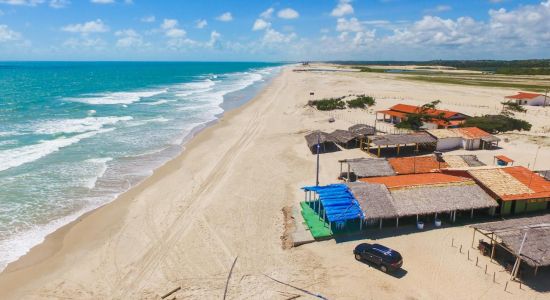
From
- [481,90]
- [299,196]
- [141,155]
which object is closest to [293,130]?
[141,155]

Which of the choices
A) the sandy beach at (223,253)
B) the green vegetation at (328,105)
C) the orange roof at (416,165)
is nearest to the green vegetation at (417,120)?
the sandy beach at (223,253)

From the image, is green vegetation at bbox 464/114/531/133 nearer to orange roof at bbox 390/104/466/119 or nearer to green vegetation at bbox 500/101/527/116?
orange roof at bbox 390/104/466/119

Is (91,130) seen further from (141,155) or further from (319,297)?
(319,297)

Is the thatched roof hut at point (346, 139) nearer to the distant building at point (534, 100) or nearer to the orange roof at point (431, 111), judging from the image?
the orange roof at point (431, 111)

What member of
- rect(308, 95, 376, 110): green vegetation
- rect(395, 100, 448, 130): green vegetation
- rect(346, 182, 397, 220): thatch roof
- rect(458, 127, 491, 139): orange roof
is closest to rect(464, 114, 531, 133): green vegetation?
rect(395, 100, 448, 130): green vegetation

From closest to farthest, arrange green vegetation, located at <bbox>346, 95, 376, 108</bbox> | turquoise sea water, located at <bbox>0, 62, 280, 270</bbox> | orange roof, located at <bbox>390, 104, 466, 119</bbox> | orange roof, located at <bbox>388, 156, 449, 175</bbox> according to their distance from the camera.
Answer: turquoise sea water, located at <bbox>0, 62, 280, 270</bbox>
orange roof, located at <bbox>388, 156, 449, 175</bbox>
orange roof, located at <bbox>390, 104, 466, 119</bbox>
green vegetation, located at <bbox>346, 95, 376, 108</bbox>

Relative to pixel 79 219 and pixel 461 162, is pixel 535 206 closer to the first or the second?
pixel 461 162
